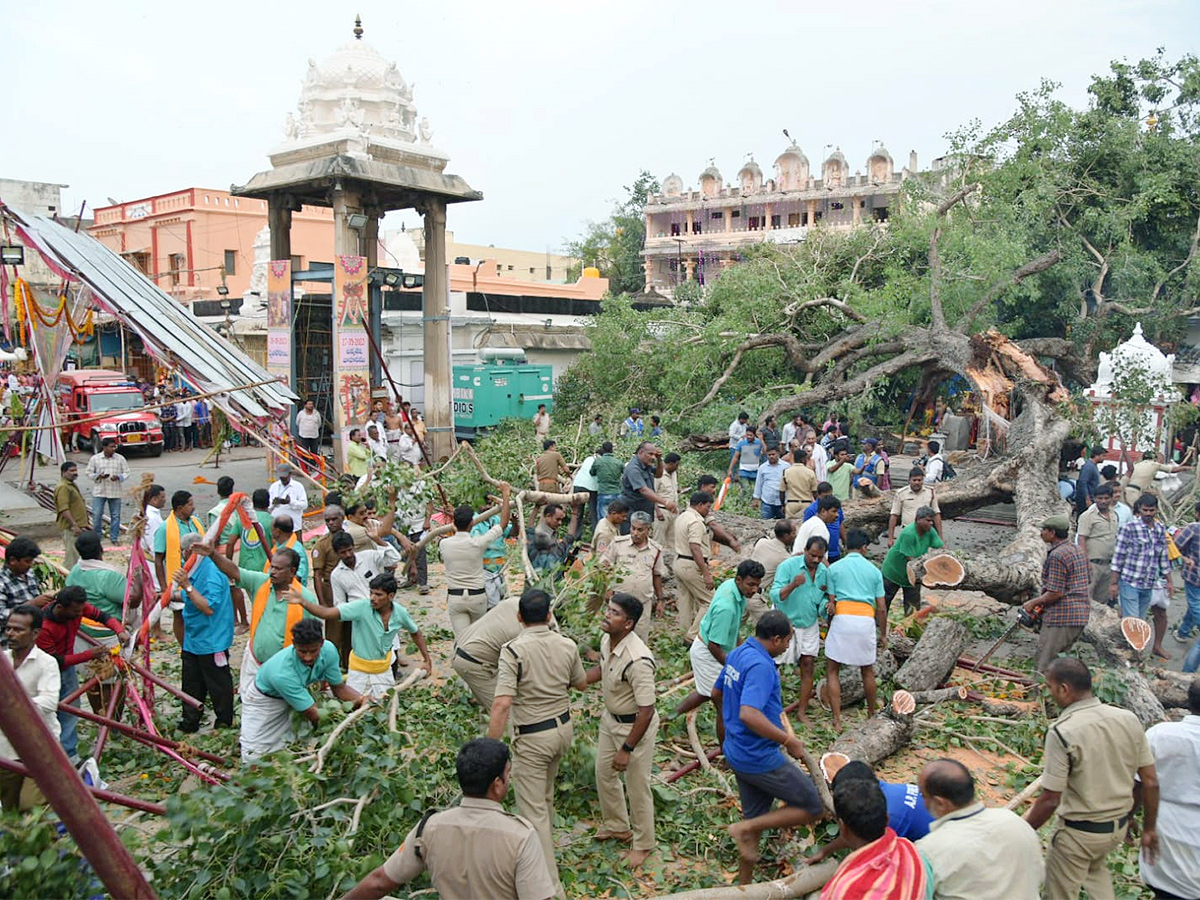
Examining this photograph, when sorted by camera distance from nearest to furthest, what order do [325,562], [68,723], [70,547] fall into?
[68,723] < [325,562] < [70,547]

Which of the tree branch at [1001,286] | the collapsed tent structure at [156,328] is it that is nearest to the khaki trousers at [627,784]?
the collapsed tent structure at [156,328]

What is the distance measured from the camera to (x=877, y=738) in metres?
6.31

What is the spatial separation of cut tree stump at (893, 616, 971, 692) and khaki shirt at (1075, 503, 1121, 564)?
1927 millimetres

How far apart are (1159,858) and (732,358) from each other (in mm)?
13583

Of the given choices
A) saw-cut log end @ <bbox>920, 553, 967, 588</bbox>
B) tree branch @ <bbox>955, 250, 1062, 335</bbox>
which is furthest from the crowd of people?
tree branch @ <bbox>955, 250, 1062, 335</bbox>

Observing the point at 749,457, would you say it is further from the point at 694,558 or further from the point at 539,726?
the point at 539,726

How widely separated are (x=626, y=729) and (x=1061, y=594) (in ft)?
12.6

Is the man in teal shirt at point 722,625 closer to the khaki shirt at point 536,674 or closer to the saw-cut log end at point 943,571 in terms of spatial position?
the khaki shirt at point 536,674

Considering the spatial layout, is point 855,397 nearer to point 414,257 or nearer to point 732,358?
point 732,358

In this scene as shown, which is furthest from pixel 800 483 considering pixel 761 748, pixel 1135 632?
pixel 761 748

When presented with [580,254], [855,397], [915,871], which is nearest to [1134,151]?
[855,397]

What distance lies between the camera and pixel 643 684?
5.05 metres

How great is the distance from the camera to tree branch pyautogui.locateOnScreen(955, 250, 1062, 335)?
16375mm

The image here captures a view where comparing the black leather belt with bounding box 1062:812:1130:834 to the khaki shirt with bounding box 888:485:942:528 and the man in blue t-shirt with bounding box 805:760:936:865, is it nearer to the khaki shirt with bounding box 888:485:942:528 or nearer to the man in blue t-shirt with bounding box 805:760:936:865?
the man in blue t-shirt with bounding box 805:760:936:865
